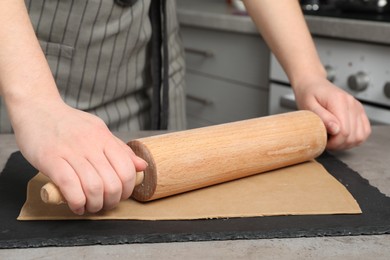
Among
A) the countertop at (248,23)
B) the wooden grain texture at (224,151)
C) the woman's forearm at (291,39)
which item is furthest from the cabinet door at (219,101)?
the wooden grain texture at (224,151)

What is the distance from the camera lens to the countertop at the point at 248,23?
4.86 ft

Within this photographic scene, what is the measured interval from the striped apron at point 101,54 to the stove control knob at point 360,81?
0.52 m

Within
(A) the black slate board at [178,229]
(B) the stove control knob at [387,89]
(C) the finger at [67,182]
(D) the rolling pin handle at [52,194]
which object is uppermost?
(C) the finger at [67,182]

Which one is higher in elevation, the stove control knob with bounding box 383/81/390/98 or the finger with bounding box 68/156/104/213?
the finger with bounding box 68/156/104/213

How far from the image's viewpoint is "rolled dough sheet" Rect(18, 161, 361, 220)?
0.68 metres

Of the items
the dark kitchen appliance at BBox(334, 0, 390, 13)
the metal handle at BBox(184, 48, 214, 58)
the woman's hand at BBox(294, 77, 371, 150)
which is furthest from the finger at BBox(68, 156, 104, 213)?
the metal handle at BBox(184, 48, 214, 58)

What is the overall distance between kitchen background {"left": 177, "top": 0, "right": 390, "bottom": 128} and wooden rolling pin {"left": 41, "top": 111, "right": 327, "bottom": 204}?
69 cm

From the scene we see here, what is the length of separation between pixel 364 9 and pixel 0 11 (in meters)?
1.17

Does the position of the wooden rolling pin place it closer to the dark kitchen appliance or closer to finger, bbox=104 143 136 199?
finger, bbox=104 143 136 199

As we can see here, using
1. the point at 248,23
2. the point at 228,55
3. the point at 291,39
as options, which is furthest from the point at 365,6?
the point at 291,39

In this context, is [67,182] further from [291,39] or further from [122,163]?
[291,39]

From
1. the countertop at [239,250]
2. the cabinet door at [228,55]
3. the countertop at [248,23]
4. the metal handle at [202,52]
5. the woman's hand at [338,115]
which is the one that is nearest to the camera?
the countertop at [239,250]

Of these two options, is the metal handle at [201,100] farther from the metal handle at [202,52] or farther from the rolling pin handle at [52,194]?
the rolling pin handle at [52,194]

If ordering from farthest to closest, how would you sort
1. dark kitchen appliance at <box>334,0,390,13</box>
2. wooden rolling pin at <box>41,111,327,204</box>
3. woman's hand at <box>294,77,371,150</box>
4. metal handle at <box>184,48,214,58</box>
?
1. metal handle at <box>184,48,214,58</box>
2. dark kitchen appliance at <box>334,0,390,13</box>
3. woman's hand at <box>294,77,371,150</box>
4. wooden rolling pin at <box>41,111,327,204</box>
